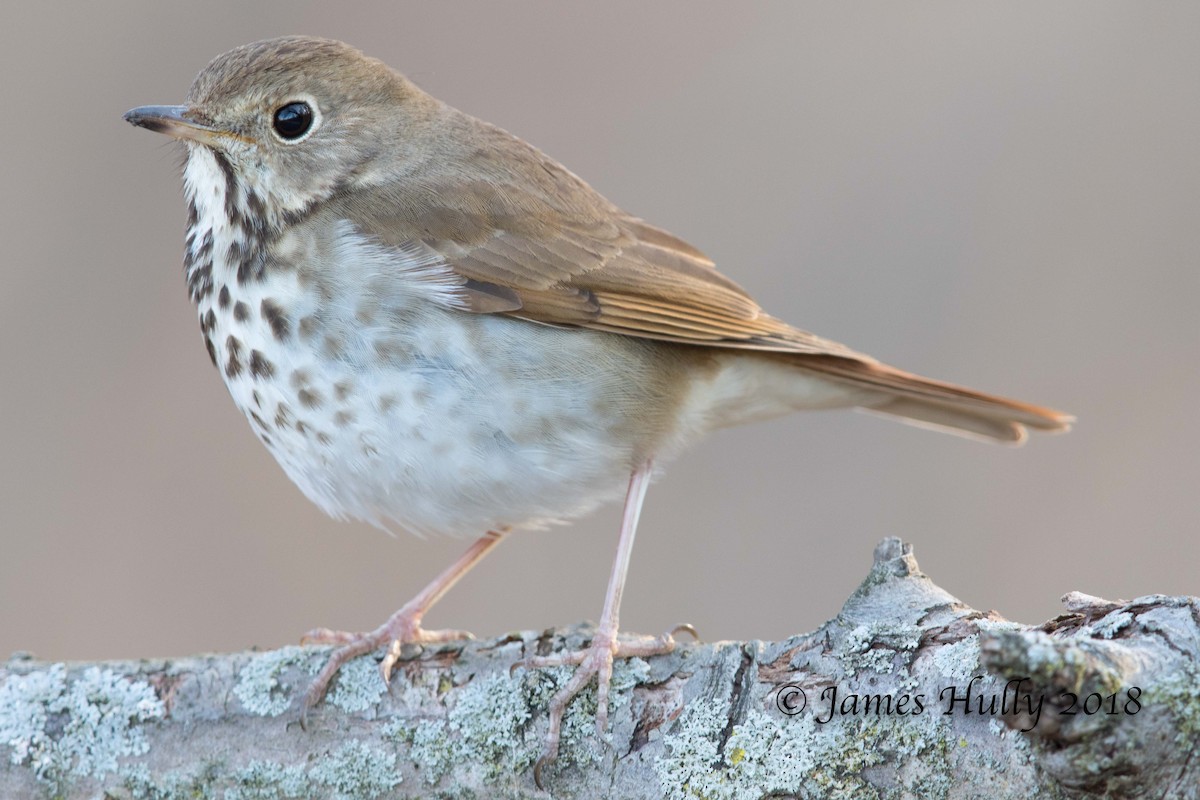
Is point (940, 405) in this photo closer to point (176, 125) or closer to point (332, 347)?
point (332, 347)

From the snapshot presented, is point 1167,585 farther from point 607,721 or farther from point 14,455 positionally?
point 14,455

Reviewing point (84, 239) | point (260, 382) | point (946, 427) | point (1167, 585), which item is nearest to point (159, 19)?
point (84, 239)

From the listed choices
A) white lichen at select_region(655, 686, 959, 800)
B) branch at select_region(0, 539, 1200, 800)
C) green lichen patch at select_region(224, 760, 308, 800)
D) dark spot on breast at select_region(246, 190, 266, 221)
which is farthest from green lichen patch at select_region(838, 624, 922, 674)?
dark spot on breast at select_region(246, 190, 266, 221)

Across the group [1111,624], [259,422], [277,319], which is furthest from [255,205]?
[1111,624]

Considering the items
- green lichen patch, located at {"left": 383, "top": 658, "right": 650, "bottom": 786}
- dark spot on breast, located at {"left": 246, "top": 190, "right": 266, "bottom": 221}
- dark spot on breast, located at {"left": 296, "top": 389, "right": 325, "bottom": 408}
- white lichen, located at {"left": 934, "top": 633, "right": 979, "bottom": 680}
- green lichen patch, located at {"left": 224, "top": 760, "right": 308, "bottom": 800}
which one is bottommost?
green lichen patch, located at {"left": 224, "top": 760, "right": 308, "bottom": 800}

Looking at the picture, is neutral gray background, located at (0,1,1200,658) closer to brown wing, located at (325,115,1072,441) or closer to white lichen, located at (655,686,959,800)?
brown wing, located at (325,115,1072,441)
